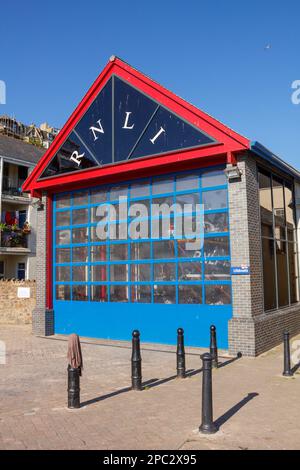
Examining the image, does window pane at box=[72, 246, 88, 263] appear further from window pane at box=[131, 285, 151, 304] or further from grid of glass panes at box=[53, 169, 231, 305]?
window pane at box=[131, 285, 151, 304]

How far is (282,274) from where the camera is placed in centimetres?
1317

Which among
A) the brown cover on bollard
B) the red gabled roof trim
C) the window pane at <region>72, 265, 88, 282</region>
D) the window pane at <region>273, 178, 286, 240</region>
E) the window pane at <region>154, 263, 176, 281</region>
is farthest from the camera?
the window pane at <region>72, 265, 88, 282</region>

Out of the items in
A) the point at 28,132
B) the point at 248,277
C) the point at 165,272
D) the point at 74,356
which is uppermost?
the point at 28,132

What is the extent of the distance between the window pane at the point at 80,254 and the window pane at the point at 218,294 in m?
4.56

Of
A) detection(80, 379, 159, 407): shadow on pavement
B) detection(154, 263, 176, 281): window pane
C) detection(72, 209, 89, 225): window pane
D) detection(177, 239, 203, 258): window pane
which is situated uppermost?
detection(72, 209, 89, 225): window pane

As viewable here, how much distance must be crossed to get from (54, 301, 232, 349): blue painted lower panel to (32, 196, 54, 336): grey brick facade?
33cm

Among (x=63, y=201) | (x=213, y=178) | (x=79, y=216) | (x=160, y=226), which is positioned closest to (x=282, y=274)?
(x=213, y=178)

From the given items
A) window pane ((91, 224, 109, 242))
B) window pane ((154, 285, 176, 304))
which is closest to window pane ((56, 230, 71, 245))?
window pane ((91, 224, 109, 242))

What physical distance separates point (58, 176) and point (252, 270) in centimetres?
720

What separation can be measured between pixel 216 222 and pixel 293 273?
4.47 meters

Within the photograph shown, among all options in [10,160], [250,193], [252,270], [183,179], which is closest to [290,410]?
[252,270]

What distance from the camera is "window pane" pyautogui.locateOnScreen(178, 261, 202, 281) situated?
458 inches

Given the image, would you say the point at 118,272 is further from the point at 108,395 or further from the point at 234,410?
the point at 234,410
